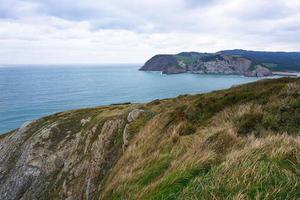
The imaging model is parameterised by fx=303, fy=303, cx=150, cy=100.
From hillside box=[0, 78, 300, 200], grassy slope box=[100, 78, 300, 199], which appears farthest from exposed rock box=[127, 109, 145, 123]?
grassy slope box=[100, 78, 300, 199]

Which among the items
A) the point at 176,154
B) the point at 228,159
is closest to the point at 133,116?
the point at 176,154

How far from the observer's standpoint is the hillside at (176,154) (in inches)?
238

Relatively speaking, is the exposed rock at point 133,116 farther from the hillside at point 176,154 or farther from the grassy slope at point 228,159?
the grassy slope at point 228,159

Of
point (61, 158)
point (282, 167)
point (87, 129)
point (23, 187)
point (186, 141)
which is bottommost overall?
point (23, 187)

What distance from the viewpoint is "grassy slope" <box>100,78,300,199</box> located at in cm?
566

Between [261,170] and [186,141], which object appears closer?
[261,170]

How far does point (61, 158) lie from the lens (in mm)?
26594

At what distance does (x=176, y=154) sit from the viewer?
32.4 ft

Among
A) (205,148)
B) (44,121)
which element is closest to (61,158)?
(44,121)

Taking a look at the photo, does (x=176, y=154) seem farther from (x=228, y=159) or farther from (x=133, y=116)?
(x=133, y=116)

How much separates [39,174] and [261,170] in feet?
78.2

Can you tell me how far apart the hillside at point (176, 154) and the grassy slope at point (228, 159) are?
0.02 metres

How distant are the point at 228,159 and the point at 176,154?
9.87 ft

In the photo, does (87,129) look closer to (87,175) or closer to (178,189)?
(87,175)
